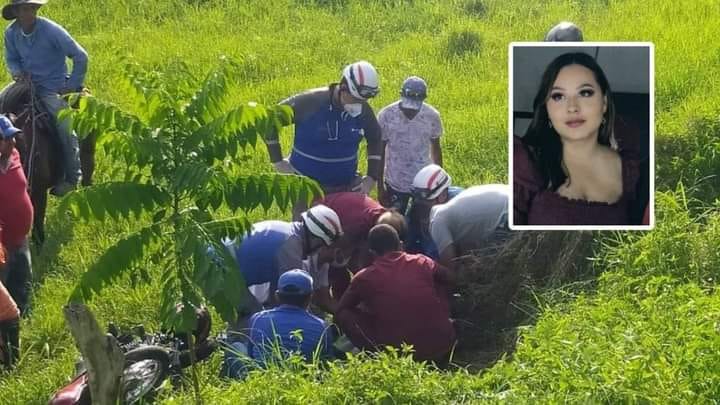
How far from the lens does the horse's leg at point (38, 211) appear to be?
9.30m

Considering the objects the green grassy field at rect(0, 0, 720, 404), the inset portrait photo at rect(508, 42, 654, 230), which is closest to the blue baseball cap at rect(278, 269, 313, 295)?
the green grassy field at rect(0, 0, 720, 404)

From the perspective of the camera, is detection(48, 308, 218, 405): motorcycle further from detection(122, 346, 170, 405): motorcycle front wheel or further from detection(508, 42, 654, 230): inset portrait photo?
detection(508, 42, 654, 230): inset portrait photo

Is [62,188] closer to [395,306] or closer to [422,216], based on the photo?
[422,216]

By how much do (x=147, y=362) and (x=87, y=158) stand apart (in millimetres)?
4353

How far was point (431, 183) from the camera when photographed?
302 inches

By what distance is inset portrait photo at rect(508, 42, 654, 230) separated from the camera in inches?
150

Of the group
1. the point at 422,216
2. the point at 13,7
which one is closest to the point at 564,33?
the point at 422,216

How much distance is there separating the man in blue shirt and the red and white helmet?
2706mm

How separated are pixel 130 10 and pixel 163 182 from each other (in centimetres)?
1104

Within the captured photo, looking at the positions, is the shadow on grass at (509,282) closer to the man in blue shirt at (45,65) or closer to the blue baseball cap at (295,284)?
the blue baseball cap at (295,284)

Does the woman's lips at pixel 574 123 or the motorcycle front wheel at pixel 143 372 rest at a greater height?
the woman's lips at pixel 574 123

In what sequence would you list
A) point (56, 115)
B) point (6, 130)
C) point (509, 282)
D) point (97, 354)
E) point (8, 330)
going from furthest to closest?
point (56, 115) → point (6, 130) → point (509, 282) → point (8, 330) → point (97, 354)

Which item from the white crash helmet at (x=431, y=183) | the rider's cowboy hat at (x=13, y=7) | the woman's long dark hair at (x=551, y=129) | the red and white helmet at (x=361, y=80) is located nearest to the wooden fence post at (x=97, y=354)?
the woman's long dark hair at (x=551, y=129)

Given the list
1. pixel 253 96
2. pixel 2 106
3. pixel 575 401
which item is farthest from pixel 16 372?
pixel 253 96
